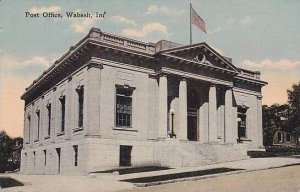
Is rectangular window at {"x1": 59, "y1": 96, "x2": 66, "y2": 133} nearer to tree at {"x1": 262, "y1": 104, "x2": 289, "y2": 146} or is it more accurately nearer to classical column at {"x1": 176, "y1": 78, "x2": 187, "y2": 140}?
classical column at {"x1": 176, "y1": 78, "x2": 187, "y2": 140}

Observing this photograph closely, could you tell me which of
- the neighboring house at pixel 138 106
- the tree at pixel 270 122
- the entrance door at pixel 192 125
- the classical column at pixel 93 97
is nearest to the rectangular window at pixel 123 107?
the neighboring house at pixel 138 106

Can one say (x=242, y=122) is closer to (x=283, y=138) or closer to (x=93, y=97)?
(x=93, y=97)

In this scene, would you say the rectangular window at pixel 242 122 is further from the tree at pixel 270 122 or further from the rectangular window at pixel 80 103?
the tree at pixel 270 122

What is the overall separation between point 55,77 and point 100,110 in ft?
27.4

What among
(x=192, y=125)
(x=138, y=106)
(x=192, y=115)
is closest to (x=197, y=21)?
(x=192, y=115)

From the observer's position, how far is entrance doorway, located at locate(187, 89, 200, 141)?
101ft

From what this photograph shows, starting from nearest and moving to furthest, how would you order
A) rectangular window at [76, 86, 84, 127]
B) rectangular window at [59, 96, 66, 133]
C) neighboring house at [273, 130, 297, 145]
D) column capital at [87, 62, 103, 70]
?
column capital at [87, 62, 103, 70] < rectangular window at [76, 86, 84, 127] < rectangular window at [59, 96, 66, 133] < neighboring house at [273, 130, 297, 145]

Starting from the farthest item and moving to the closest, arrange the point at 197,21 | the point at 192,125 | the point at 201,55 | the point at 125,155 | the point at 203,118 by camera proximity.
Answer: the point at 192,125 < the point at 203,118 < the point at 201,55 < the point at 197,21 < the point at 125,155

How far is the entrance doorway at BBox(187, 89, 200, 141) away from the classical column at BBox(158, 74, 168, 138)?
11.2 feet

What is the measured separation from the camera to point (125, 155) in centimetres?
2648

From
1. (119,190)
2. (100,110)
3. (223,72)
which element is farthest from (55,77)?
(119,190)

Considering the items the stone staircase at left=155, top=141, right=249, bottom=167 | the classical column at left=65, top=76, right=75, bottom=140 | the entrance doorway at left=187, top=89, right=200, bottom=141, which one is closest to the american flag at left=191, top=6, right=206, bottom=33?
the entrance doorway at left=187, top=89, right=200, bottom=141

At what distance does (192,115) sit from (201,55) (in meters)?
4.46

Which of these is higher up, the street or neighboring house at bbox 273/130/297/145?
neighboring house at bbox 273/130/297/145
